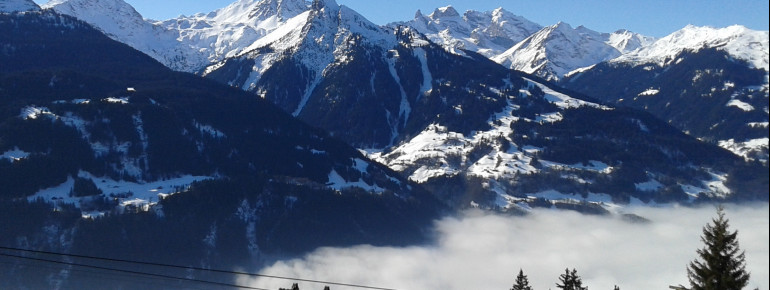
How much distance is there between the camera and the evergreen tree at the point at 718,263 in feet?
158

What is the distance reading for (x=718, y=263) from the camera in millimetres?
49094

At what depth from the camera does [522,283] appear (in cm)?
9894

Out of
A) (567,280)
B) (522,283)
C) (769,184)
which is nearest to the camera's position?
(769,184)

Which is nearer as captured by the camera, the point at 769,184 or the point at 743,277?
the point at 769,184

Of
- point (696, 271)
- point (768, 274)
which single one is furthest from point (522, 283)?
point (768, 274)

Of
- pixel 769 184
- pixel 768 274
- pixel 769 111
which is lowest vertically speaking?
pixel 768 274

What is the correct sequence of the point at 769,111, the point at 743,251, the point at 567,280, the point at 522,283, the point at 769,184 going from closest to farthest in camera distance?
the point at 769,184
the point at 769,111
the point at 743,251
the point at 567,280
the point at 522,283

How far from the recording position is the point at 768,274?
3694 cm

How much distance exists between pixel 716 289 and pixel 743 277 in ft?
5.66

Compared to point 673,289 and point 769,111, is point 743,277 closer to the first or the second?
point 673,289

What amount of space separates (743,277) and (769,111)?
1548cm

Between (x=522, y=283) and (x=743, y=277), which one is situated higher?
(x=522, y=283)

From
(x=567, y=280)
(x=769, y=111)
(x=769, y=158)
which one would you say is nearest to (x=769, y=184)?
(x=769, y=158)

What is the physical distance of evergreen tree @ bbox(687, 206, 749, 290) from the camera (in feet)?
158
